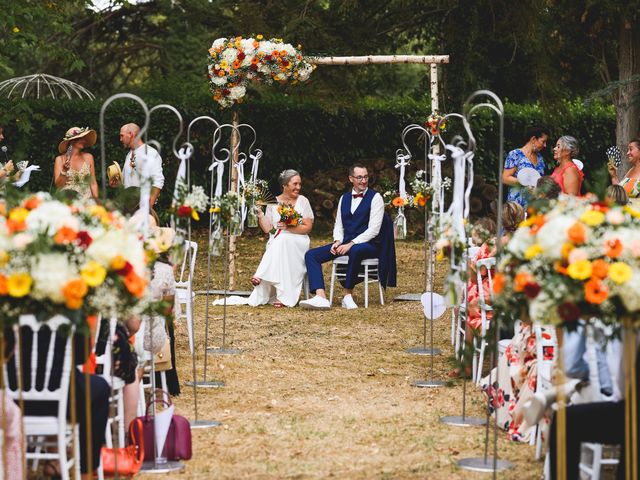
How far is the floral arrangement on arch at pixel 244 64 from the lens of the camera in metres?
11.2

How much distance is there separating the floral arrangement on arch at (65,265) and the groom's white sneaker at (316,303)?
6.69 m

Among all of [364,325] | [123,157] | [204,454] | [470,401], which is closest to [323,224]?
[123,157]

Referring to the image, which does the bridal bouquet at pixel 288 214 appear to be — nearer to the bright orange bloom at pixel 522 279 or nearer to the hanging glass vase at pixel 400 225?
the hanging glass vase at pixel 400 225

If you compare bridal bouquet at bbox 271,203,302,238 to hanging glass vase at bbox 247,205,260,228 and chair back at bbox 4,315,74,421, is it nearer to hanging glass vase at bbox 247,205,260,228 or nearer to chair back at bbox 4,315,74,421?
hanging glass vase at bbox 247,205,260,228

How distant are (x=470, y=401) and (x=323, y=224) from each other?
10.1m

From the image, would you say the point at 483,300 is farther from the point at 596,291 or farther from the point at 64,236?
the point at 64,236

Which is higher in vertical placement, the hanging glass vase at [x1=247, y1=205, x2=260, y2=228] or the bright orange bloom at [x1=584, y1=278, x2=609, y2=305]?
the hanging glass vase at [x1=247, y1=205, x2=260, y2=228]

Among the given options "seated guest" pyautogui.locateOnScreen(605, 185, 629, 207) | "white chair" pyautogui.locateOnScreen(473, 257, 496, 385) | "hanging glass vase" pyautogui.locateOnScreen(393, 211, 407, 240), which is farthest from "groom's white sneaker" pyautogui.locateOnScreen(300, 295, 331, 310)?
"seated guest" pyautogui.locateOnScreen(605, 185, 629, 207)

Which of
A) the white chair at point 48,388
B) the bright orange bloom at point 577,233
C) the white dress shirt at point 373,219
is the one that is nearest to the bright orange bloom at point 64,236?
the white chair at point 48,388

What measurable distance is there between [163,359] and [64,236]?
267 centimetres

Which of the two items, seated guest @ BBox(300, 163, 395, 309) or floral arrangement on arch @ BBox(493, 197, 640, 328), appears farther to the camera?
seated guest @ BBox(300, 163, 395, 309)

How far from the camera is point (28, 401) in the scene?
4.48 metres

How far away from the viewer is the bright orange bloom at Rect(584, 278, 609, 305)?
12.4 feet

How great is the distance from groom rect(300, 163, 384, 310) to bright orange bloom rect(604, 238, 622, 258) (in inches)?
277
